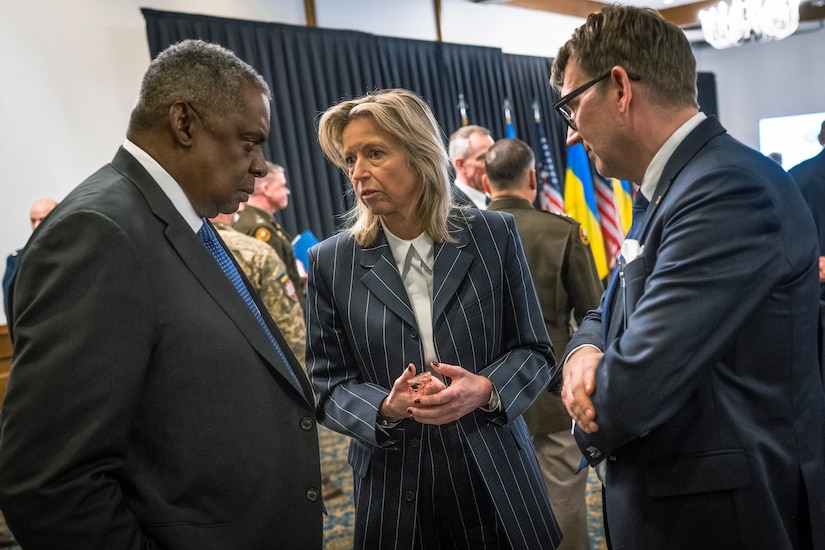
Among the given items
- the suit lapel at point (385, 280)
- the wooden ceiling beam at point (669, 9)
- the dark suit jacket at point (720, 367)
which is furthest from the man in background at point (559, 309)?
the wooden ceiling beam at point (669, 9)

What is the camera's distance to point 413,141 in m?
1.75

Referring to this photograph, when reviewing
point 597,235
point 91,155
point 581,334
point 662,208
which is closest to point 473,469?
point 581,334

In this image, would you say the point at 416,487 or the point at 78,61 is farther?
the point at 78,61

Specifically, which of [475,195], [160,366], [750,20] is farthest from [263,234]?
[750,20]

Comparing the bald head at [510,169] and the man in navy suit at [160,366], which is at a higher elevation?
the bald head at [510,169]

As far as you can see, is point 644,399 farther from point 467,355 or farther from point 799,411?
point 467,355

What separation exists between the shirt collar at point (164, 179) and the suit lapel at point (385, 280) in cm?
55

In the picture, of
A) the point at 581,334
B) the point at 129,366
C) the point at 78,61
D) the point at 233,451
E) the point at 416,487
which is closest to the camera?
the point at 129,366

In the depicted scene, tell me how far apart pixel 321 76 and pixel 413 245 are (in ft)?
16.4

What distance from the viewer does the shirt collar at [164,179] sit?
121cm

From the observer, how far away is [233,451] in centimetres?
115

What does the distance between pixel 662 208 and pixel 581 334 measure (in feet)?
1.23

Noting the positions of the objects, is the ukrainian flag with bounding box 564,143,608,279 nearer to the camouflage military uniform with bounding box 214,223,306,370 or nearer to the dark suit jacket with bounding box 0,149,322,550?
the camouflage military uniform with bounding box 214,223,306,370

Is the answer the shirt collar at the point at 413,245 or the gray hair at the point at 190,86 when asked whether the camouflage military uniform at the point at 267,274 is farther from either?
the gray hair at the point at 190,86
